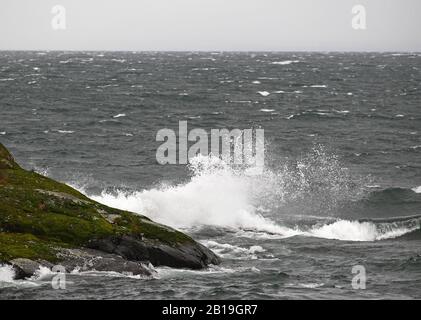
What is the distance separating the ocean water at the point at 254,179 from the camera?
23392 millimetres

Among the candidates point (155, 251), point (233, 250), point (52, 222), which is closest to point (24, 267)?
point (52, 222)

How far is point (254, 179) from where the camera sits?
44.8 metres

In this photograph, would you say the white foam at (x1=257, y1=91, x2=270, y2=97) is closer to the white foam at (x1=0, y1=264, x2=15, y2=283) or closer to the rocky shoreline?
the rocky shoreline

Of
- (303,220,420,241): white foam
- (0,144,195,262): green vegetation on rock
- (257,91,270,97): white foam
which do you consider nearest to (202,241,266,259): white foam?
(0,144,195,262): green vegetation on rock

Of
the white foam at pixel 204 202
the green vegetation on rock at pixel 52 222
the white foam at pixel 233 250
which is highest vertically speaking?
the green vegetation on rock at pixel 52 222

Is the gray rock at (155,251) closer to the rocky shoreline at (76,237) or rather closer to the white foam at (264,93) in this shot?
the rocky shoreline at (76,237)

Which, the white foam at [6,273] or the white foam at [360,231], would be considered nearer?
the white foam at [6,273]

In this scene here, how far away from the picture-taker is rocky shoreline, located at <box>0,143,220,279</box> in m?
22.5

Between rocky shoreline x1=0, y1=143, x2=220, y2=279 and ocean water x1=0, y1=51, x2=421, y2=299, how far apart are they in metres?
0.55

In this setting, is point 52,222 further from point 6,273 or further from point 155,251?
point 155,251

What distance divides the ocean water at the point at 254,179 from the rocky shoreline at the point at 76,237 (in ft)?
1.81

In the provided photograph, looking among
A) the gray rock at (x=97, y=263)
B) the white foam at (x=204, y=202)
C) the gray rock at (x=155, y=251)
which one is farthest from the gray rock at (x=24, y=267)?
the white foam at (x=204, y=202)

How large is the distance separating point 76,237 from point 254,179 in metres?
22.4
